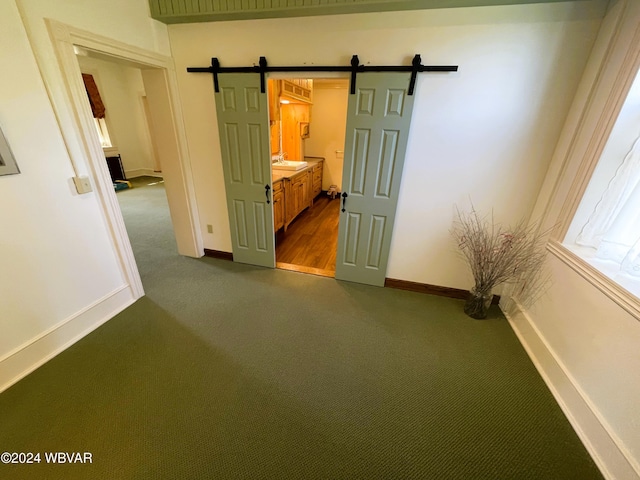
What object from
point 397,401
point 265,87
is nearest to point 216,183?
point 265,87

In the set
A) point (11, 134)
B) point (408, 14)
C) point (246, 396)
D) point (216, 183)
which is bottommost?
point (246, 396)

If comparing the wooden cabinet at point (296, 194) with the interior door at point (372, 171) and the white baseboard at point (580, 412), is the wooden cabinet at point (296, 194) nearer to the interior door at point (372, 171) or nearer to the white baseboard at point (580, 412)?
the interior door at point (372, 171)

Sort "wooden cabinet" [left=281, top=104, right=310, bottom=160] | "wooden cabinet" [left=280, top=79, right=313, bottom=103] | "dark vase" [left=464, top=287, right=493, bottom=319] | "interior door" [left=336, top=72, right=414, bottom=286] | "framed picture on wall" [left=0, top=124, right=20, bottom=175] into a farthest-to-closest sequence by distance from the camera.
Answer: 1. "wooden cabinet" [left=281, top=104, right=310, bottom=160]
2. "wooden cabinet" [left=280, top=79, right=313, bottom=103]
3. "dark vase" [left=464, top=287, right=493, bottom=319]
4. "interior door" [left=336, top=72, right=414, bottom=286]
5. "framed picture on wall" [left=0, top=124, right=20, bottom=175]

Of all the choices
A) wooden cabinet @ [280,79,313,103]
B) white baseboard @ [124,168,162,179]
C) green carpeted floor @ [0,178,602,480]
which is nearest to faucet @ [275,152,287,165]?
wooden cabinet @ [280,79,313,103]

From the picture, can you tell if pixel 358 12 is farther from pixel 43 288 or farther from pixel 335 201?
pixel 335 201

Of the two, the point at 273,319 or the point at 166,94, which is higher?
the point at 166,94

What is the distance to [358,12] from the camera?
1896 mm

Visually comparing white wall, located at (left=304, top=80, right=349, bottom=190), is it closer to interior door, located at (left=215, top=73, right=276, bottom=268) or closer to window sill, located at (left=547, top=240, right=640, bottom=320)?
interior door, located at (left=215, top=73, right=276, bottom=268)

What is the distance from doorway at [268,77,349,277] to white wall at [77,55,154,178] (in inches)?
187

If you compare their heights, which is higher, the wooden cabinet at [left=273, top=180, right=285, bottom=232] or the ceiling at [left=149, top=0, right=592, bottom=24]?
the ceiling at [left=149, top=0, right=592, bottom=24]

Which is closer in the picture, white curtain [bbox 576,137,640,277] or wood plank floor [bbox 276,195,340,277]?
white curtain [bbox 576,137,640,277]

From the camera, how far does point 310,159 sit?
228 inches

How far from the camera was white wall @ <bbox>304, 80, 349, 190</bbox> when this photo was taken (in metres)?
5.45

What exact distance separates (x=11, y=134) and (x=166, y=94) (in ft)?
4.18
